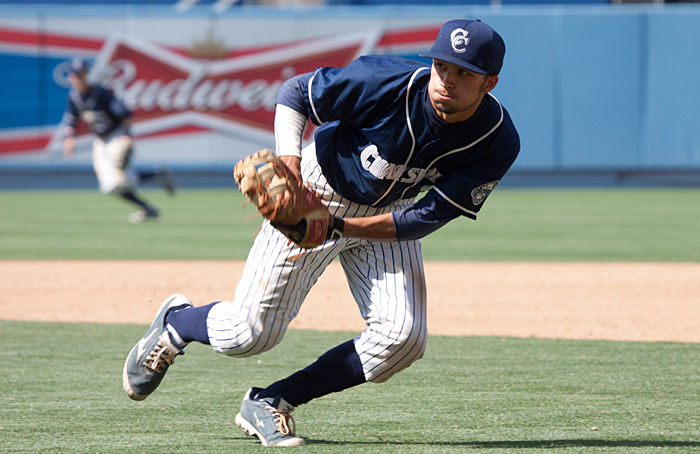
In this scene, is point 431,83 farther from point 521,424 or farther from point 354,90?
point 521,424

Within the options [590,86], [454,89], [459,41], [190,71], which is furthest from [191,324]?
[590,86]

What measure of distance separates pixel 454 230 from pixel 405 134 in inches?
383

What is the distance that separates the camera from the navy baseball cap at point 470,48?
10.3ft

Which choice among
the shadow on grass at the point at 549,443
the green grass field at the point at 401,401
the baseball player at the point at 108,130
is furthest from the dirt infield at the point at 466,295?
the baseball player at the point at 108,130

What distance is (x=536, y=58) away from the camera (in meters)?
19.3

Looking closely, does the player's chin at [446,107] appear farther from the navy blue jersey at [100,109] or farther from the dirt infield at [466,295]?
the navy blue jersey at [100,109]

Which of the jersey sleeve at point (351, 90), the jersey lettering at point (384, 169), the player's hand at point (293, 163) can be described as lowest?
the jersey lettering at point (384, 169)

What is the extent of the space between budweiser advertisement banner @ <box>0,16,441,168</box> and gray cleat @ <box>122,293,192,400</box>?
16.0 m

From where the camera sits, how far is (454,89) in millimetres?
3225

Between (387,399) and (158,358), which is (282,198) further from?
(387,399)

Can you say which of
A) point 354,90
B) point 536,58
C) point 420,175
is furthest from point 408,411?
point 536,58

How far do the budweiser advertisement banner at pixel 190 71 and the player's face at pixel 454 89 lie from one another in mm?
16417

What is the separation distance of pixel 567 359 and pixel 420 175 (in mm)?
2038

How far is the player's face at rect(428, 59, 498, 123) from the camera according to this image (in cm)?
321
